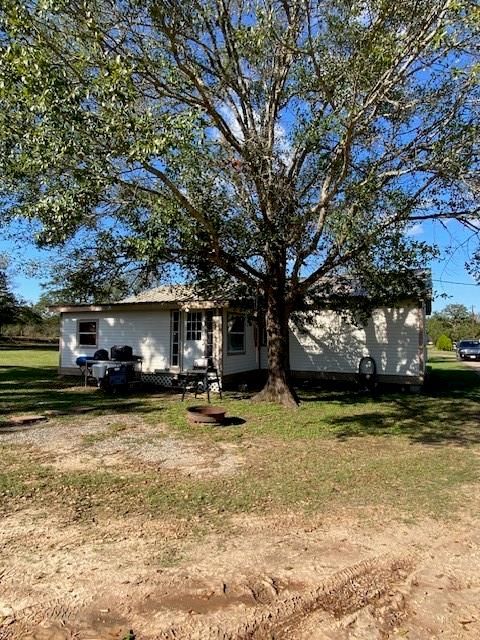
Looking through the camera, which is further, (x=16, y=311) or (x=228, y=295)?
(x=16, y=311)

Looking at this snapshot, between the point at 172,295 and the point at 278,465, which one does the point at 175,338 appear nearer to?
the point at 172,295

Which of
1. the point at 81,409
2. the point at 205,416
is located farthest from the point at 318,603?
the point at 81,409

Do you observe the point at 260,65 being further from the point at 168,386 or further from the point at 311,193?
the point at 168,386

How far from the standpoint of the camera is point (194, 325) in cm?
1561

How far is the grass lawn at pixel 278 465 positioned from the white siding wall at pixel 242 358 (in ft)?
9.69

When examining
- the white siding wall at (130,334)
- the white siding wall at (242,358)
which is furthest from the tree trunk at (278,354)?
the white siding wall at (130,334)

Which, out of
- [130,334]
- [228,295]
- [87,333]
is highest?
[228,295]

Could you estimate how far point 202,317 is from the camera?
15.3 meters

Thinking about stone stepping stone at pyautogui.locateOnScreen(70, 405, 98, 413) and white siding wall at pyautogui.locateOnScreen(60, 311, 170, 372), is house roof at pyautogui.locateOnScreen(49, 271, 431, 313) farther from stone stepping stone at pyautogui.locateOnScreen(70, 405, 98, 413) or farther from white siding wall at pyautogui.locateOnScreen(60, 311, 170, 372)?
stone stepping stone at pyautogui.locateOnScreen(70, 405, 98, 413)

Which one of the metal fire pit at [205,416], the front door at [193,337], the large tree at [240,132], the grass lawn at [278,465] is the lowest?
the grass lawn at [278,465]

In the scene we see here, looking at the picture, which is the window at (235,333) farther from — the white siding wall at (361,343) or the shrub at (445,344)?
the shrub at (445,344)

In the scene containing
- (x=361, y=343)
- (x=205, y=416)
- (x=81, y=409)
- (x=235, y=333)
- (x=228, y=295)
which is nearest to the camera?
(x=205, y=416)

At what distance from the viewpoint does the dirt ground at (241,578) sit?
2955 mm

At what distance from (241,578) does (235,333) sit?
1289cm
